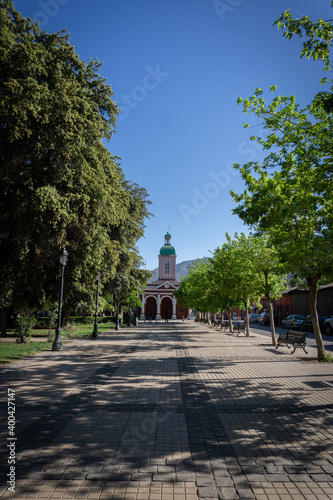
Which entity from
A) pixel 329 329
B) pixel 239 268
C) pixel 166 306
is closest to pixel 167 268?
pixel 166 306

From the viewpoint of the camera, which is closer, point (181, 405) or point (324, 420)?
point (324, 420)

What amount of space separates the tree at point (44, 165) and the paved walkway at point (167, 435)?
7127mm

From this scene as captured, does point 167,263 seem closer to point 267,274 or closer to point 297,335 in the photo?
point 267,274

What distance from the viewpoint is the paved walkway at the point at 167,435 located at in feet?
11.8

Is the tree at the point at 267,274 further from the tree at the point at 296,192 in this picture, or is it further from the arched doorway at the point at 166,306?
the arched doorway at the point at 166,306

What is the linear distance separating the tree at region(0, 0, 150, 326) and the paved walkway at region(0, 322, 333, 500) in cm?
713

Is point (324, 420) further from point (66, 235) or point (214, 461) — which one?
point (66, 235)

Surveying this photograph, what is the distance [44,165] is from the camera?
49.9 ft

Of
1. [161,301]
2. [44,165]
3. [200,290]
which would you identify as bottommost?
[161,301]

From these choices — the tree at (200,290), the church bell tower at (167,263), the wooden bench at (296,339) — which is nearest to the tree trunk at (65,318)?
the tree at (200,290)

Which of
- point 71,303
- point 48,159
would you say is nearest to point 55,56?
point 48,159

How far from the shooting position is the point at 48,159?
50.1 feet

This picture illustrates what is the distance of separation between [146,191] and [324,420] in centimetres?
2693

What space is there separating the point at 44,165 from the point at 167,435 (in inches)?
538
